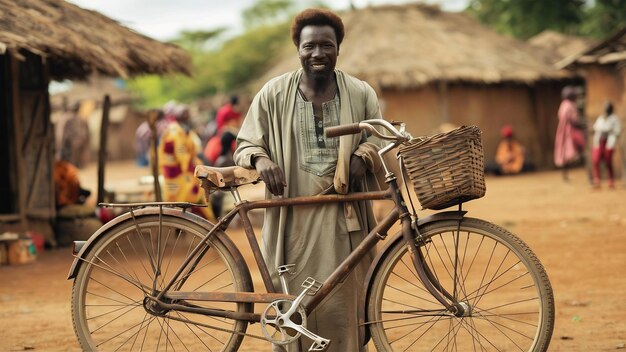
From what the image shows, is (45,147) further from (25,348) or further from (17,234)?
(25,348)

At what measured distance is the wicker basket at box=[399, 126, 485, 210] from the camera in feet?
12.0

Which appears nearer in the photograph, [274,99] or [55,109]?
[274,99]

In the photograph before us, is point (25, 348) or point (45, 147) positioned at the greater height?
point (45, 147)

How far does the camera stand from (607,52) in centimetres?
1767

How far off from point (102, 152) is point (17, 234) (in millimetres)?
1719

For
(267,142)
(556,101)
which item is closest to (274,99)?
(267,142)

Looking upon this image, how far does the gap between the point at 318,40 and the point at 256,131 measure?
1.60ft

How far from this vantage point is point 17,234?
992cm

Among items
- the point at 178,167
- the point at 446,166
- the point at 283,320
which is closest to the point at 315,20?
the point at 446,166

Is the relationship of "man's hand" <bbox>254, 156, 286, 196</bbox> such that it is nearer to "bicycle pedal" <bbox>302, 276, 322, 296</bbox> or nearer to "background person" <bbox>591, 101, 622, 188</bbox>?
"bicycle pedal" <bbox>302, 276, 322, 296</bbox>

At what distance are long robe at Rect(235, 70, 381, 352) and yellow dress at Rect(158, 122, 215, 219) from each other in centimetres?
590

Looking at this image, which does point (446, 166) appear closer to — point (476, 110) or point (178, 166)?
point (178, 166)

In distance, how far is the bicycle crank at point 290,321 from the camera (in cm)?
398

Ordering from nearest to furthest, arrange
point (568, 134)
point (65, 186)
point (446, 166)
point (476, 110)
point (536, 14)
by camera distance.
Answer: point (446, 166) → point (65, 186) → point (568, 134) → point (476, 110) → point (536, 14)
